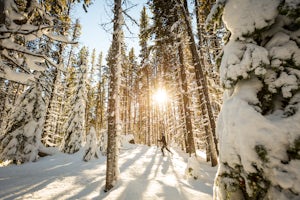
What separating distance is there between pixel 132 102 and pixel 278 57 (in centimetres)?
2796

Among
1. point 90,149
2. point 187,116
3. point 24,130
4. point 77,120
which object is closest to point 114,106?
point 90,149

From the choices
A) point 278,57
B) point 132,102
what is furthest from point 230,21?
point 132,102

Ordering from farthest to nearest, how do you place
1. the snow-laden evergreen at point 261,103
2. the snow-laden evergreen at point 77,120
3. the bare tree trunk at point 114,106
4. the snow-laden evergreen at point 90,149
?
the snow-laden evergreen at point 77,120 → the snow-laden evergreen at point 90,149 → the bare tree trunk at point 114,106 → the snow-laden evergreen at point 261,103

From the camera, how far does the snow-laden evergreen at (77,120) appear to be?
1376cm

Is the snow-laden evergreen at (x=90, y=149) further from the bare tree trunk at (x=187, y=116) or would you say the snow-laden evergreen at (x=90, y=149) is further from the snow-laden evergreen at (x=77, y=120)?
the bare tree trunk at (x=187, y=116)

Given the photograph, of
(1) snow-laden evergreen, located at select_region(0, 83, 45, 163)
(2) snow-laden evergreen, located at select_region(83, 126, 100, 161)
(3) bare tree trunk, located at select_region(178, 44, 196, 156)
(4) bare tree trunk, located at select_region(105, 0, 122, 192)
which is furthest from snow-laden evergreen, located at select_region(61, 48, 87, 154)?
(4) bare tree trunk, located at select_region(105, 0, 122, 192)

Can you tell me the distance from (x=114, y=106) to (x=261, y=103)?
16.0 ft

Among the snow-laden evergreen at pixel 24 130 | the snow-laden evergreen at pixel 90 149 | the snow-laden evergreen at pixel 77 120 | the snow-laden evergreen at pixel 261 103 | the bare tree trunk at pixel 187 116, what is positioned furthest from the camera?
the snow-laden evergreen at pixel 77 120

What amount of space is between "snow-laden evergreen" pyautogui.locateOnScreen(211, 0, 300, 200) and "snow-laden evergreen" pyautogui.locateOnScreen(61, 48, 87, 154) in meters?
13.5

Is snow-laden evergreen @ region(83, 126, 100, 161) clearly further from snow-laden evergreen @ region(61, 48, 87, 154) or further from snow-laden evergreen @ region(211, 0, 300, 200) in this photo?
snow-laden evergreen @ region(211, 0, 300, 200)

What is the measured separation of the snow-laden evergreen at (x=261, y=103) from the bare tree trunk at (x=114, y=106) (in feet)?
12.7

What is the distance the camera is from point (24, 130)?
9953 mm

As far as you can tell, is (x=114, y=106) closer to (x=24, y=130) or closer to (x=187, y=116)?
(x=187, y=116)

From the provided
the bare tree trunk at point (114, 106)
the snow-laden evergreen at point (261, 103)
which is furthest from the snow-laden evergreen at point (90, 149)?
the snow-laden evergreen at point (261, 103)
